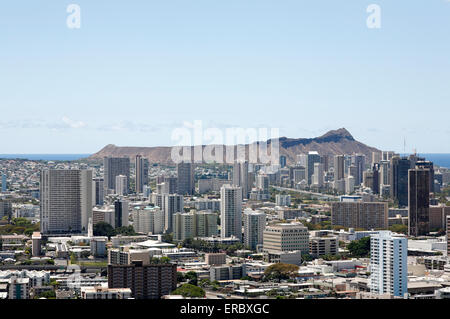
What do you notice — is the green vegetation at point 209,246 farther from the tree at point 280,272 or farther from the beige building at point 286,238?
the tree at point 280,272

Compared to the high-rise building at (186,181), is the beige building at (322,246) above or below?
below

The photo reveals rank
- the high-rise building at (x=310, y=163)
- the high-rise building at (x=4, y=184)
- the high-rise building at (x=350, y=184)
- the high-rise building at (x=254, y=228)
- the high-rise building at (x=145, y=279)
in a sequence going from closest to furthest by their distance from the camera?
the high-rise building at (x=145, y=279) < the high-rise building at (x=254, y=228) < the high-rise building at (x=310, y=163) < the high-rise building at (x=4, y=184) < the high-rise building at (x=350, y=184)

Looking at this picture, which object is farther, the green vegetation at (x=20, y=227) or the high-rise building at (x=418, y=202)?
the high-rise building at (x=418, y=202)

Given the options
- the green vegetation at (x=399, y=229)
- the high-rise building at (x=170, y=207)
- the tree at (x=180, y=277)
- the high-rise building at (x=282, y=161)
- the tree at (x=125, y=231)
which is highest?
the high-rise building at (x=282, y=161)

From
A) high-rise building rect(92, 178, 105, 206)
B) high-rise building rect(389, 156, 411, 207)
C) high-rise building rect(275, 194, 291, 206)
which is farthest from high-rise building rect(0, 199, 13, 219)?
high-rise building rect(389, 156, 411, 207)

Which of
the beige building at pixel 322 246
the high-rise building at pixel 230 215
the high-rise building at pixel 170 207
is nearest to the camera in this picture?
the beige building at pixel 322 246

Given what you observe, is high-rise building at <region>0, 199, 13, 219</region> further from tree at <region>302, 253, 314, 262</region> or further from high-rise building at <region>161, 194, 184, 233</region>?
tree at <region>302, 253, 314, 262</region>

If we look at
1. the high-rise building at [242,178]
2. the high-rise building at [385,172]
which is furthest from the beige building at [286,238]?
the high-rise building at [385,172]
